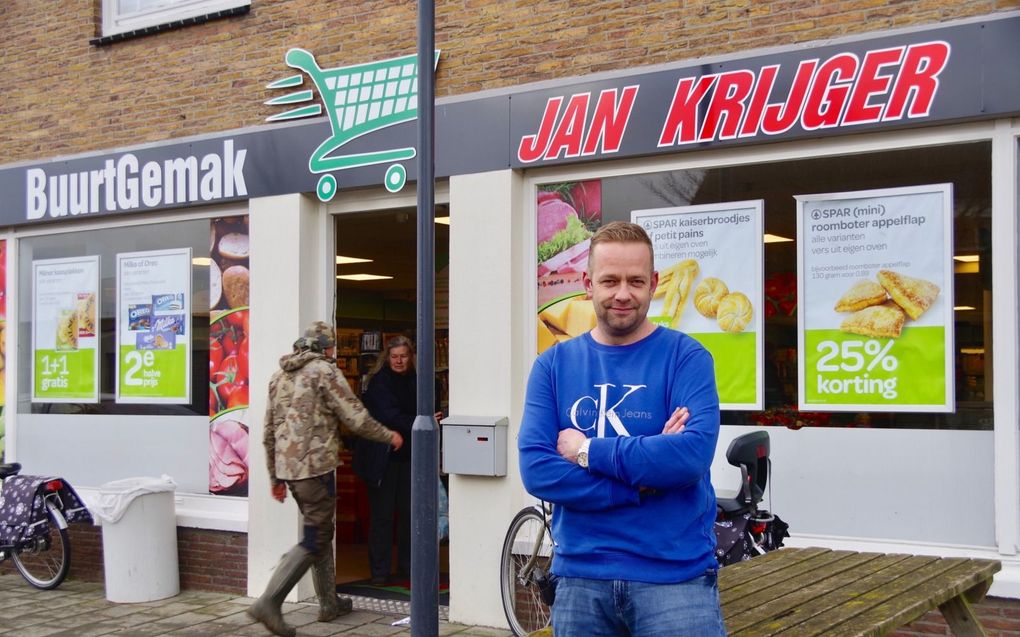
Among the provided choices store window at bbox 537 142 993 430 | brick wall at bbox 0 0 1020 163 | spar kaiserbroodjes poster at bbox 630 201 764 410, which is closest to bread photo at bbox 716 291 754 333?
spar kaiserbroodjes poster at bbox 630 201 764 410

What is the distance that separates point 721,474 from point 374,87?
3.64 metres

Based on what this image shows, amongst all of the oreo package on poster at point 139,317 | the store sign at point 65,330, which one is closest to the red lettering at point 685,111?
the oreo package on poster at point 139,317

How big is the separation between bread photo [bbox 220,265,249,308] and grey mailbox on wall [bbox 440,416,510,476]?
2243 mm

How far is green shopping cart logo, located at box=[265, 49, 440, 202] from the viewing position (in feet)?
26.1

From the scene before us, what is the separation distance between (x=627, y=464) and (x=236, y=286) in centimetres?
648

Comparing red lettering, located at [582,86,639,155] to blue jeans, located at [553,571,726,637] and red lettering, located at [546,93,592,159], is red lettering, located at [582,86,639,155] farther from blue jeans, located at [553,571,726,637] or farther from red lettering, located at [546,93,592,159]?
blue jeans, located at [553,571,726,637]

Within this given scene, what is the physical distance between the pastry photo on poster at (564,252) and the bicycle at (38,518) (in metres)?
4.26

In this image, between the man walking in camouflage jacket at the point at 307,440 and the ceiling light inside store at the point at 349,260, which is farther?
the ceiling light inside store at the point at 349,260

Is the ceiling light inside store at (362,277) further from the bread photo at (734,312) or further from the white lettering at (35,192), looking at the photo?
the bread photo at (734,312)

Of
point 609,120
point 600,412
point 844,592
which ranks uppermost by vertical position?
point 609,120

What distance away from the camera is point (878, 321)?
638 centimetres

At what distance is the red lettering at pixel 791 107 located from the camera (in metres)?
6.49

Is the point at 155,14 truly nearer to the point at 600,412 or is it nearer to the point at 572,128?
the point at 572,128

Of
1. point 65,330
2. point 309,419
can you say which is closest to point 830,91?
point 309,419
